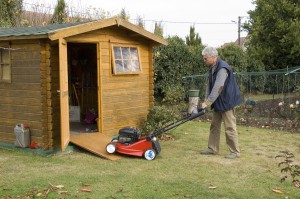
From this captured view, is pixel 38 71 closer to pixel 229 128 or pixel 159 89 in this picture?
pixel 229 128

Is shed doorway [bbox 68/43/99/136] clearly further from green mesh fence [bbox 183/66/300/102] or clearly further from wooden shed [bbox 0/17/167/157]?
green mesh fence [bbox 183/66/300/102]

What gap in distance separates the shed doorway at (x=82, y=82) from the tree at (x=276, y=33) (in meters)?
11.3

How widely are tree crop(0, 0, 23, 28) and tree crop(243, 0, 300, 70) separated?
448 inches

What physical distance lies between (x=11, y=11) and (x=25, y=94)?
11684mm

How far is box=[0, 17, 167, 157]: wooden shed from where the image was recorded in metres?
7.54

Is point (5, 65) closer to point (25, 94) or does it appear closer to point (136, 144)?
point (25, 94)

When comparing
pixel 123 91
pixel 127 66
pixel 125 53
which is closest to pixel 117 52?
pixel 125 53

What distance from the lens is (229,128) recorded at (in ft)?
23.9

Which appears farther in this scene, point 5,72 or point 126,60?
point 126,60

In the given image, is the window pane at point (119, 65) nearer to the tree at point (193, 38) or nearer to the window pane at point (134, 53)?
the window pane at point (134, 53)

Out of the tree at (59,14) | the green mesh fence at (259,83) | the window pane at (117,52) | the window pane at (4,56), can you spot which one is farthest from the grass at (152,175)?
the tree at (59,14)

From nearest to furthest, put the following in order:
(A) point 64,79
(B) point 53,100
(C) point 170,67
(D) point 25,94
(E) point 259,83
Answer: (A) point 64,79 < (B) point 53,100 < (D) point 25,94 < (C) point 170,67 < (E) point 259,83

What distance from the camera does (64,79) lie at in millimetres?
7270

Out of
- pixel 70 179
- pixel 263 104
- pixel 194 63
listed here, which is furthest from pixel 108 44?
pixel 194 63
